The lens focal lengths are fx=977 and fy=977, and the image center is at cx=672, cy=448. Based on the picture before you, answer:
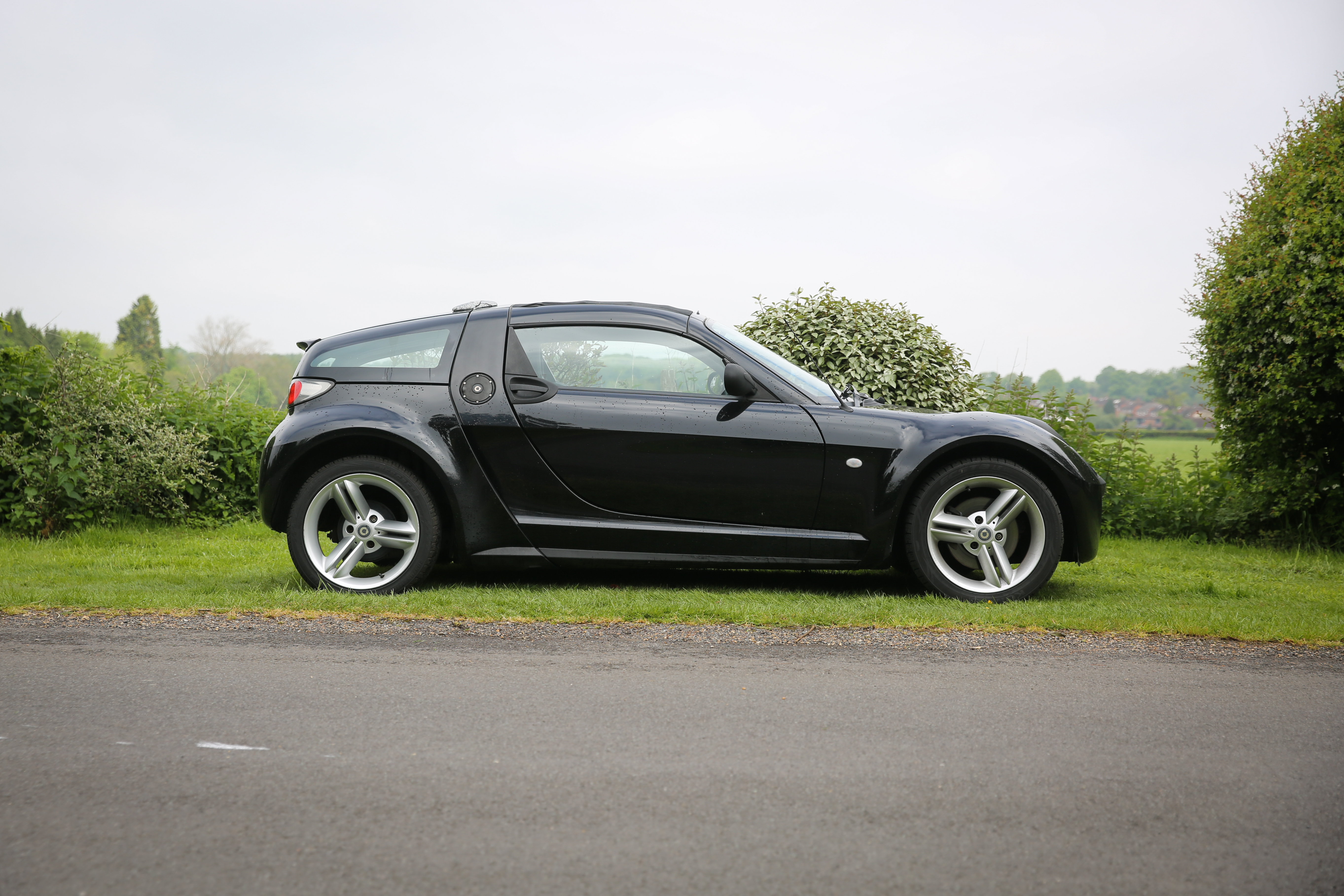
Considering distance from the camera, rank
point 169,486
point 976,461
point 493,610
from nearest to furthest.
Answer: point 493,610, point 976,461, point 169,486

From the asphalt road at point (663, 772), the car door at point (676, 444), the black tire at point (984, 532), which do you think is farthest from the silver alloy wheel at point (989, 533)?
the asphalt road at point (663, 772)

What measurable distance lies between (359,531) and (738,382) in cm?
232

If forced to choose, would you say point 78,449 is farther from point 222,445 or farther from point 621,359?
point 621,359

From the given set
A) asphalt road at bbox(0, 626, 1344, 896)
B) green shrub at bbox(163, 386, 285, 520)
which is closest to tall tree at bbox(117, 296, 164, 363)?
green shrub at bbox(163, 386, 285, 520)

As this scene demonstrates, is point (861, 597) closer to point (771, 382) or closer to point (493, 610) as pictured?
point (771, 382)

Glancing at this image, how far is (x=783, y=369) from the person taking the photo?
584 centimetres

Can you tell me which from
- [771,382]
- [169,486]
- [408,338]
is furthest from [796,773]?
[169,486]

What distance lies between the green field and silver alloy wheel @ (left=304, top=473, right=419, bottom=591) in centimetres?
18

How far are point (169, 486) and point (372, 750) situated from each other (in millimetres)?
6859

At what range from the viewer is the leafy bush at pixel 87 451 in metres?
8.59

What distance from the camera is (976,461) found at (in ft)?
18.2

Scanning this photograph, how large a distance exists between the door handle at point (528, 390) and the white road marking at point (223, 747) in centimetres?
285

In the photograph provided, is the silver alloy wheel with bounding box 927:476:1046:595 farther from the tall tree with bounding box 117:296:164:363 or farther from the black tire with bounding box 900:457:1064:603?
the tall tree with bounding box 117:296:164:363

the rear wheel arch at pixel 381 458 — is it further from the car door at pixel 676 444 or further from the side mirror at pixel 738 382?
the side mirror at pixel 738 382
